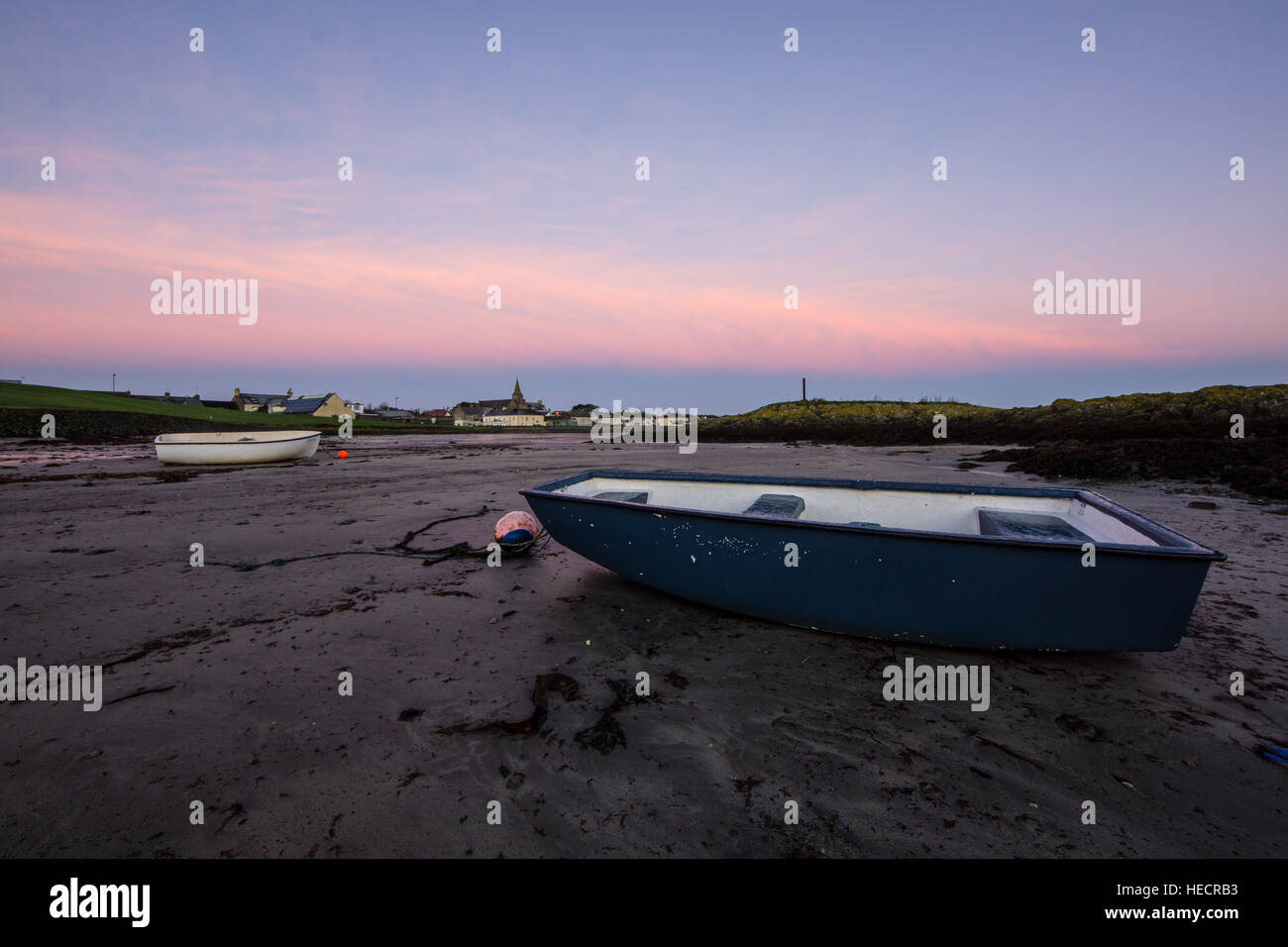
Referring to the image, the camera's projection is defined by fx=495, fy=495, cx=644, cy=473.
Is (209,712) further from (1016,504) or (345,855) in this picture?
(1016,504)

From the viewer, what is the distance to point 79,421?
3042 cm

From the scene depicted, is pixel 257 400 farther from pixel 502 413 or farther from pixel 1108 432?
pixel 1108 432

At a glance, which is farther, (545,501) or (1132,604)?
(545,501)

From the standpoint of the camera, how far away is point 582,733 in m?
3.06

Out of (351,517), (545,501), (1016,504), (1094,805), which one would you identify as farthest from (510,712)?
(351,517)

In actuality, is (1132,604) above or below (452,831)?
above

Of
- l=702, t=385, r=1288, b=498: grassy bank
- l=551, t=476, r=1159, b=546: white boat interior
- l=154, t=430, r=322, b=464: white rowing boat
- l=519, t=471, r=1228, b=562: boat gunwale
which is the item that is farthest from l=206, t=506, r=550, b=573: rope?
l=702, t=385, r=1288, b=498: grassy bank

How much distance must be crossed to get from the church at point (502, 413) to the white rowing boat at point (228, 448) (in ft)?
264

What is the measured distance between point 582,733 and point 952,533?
10.8 ft

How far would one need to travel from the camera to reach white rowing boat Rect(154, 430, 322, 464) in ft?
53.5

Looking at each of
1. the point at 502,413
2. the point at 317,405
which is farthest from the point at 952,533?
the point at 502,413

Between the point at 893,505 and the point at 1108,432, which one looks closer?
the point at 893,505

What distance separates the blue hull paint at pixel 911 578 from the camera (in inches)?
133
